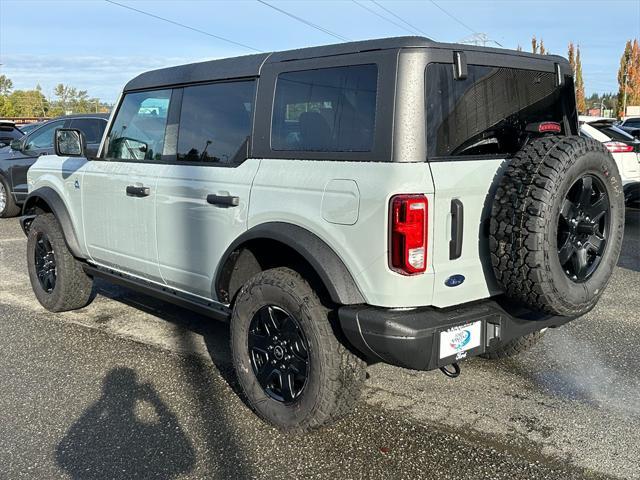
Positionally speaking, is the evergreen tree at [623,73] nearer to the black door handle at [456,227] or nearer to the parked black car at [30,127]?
the parked black car at [30,127]

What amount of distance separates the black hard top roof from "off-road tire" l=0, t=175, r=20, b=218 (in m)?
7.34

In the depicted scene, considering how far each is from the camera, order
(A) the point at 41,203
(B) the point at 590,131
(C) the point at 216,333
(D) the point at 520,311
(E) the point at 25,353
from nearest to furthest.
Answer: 1. (D) the point at 520,311
2. (E) the point at 25,353
3. (C) the point at 216,333
4. (A) the point at 41,203
5. (B) the point at 590,131

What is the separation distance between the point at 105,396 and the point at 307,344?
1.49 metres

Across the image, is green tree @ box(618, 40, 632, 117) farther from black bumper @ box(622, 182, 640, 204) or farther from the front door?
the front door

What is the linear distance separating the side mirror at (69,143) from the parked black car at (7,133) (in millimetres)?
8549

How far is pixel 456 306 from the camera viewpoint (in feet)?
9.90

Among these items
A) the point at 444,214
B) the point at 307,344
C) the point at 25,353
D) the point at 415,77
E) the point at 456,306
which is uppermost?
the point at 415,77

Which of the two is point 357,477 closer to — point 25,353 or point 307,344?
point 307,344

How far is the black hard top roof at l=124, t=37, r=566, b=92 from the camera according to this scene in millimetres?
2893

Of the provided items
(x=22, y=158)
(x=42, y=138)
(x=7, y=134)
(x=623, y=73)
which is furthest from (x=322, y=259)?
(x=623, y=73)

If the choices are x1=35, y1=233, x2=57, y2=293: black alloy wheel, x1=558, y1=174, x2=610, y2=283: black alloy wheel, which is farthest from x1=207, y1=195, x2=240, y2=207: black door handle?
x1=35, y1=233, x2=57, y2=293: black alloy wheel

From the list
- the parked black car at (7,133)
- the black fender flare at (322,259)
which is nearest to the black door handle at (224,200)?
the black fender flare at (322,259)

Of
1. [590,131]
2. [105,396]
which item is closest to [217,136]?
[105,396]

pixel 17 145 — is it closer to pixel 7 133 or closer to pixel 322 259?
pixel 7 133
